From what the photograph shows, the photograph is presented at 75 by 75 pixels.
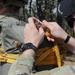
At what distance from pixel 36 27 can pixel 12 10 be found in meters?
1.44

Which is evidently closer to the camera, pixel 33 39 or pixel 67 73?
pixel 67 73

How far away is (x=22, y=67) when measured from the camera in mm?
2926

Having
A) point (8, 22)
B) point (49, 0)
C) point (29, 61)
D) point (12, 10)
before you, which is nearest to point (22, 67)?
point (29, 61)

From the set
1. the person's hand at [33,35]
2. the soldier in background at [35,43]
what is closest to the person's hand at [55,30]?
the soldier in background at [35,43]

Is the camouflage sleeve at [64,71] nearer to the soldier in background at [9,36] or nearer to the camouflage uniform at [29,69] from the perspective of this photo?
the camouflage uniform at [29,69]

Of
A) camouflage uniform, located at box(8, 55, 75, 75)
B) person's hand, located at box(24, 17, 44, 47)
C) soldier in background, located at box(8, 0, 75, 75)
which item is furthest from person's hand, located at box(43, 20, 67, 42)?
camouflage uniform, located at box(8, 55, 75, 75)

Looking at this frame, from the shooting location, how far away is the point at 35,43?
3.42 metres

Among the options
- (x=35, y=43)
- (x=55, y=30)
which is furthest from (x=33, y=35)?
(x=55, y=30)

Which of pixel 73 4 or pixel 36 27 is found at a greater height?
pixel 73 4

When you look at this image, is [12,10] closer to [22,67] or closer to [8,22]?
[8,22]

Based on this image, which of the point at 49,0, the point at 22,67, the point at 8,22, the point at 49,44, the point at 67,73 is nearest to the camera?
the point at 67,73

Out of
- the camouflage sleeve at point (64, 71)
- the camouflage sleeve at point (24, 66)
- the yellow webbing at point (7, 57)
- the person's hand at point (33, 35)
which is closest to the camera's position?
the camouflage sleeve at point (64, 71)

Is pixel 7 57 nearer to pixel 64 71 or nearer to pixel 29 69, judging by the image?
pixel 29 69

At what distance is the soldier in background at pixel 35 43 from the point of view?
8.58 ft
